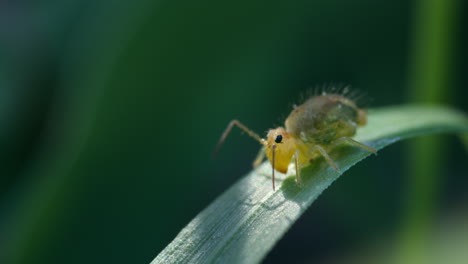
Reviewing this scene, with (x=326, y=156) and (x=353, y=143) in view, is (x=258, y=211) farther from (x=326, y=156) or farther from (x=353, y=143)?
(x=353, y=143)

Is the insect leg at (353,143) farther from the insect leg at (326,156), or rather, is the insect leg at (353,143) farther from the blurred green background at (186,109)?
the blurred green background at (186,109)

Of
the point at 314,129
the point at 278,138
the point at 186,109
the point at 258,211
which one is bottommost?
the point at 258,211

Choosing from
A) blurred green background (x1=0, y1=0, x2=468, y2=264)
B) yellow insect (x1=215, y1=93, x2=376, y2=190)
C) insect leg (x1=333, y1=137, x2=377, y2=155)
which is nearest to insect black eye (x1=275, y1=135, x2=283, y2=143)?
yellow insect (x1=215, y1=93, x2=376, y2=190)

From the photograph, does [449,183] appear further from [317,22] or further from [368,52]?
[317,22]

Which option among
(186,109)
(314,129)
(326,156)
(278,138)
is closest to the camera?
(326,156)

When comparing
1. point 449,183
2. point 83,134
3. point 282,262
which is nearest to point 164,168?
point 83,134

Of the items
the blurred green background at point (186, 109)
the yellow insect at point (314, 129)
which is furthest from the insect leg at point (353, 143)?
the blurred green background at point (186, 109)

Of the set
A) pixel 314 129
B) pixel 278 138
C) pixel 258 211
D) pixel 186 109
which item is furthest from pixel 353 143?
pixel 186 109

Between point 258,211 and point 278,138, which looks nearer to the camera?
point 258,211
